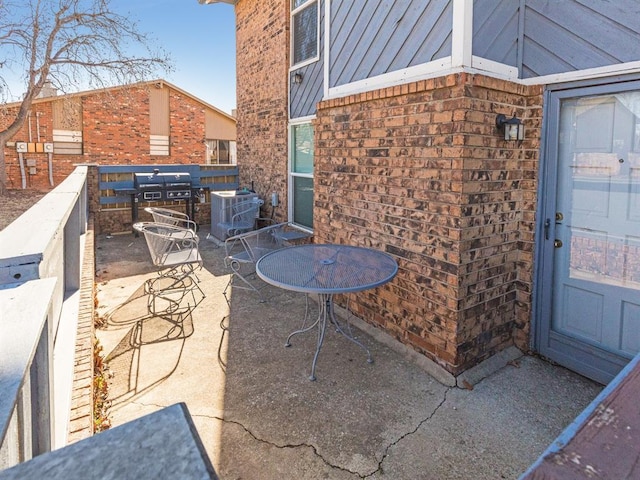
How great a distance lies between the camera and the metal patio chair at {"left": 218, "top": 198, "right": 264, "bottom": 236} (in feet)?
24.1

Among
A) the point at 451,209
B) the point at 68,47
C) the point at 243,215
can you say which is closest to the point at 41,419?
the point at 451,209

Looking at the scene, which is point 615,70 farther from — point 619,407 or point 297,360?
point 297,360

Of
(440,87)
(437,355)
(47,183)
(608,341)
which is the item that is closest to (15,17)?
(47,183)

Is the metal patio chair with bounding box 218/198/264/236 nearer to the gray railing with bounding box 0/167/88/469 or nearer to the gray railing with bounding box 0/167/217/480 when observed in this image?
the gray railing with bounding box 0/167/88/469

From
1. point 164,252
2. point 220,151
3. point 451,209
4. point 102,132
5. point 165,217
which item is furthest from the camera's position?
point 220,151

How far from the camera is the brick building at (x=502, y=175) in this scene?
2.83 meters

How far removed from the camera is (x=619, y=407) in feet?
3.14

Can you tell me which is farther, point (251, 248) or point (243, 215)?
point (243, 215)

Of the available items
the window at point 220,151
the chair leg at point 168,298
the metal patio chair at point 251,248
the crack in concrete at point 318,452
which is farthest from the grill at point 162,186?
the window at point 220,151

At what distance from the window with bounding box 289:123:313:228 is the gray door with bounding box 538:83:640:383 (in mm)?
3760

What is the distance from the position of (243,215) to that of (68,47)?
9447 mm

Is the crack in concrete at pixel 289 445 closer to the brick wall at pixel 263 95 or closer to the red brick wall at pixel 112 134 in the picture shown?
the brick wall at pixel 263 95

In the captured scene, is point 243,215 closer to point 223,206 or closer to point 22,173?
point 223,206

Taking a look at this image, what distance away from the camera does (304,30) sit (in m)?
6.51
